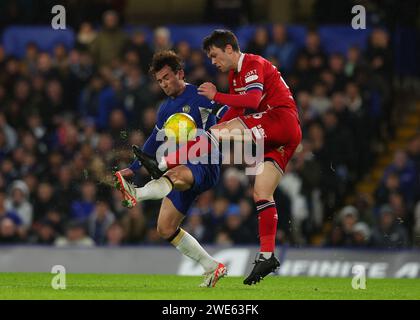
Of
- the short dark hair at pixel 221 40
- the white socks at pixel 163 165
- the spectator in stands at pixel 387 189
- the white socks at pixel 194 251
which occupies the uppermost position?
the short dark hair at pixel 221 40

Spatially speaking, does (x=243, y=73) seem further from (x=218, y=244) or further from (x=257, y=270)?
(x=218, y=244)

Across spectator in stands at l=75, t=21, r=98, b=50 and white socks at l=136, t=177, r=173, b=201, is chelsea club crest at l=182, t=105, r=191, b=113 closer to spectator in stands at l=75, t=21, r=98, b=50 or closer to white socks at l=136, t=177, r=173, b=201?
white socks at l=136, t=177, r=173, b=201

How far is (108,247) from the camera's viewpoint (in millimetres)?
14750

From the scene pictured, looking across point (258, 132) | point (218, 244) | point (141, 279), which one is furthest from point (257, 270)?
point (218, 244)

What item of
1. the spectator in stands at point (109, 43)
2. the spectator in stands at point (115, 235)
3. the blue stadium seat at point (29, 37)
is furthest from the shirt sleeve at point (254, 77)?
the blue stadium seat at point (29, 37)

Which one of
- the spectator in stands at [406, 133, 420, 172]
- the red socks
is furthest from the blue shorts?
the spectator in stands at [406, 133, 420, 172]

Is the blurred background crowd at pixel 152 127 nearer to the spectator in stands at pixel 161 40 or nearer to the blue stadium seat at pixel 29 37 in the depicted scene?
the spectator in stands at pixel 161 40

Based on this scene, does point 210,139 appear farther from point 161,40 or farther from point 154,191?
point 161,40

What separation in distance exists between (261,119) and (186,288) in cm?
180

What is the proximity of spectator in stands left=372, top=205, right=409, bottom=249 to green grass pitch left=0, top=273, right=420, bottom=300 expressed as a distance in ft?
6.09

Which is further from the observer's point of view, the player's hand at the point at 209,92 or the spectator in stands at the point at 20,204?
the spectator in stands at the point at 20,204

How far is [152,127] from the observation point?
54.1 ft

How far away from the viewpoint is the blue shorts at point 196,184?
36.0ft

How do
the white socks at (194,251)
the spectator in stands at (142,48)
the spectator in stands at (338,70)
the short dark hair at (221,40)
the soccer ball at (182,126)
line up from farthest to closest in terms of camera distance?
the spectator in stands at (142,48) → the spectator in stands at (338,70) → the white socks at (194,251) → the soccer ball at (182,126) → the short dark hair at (221,40)
